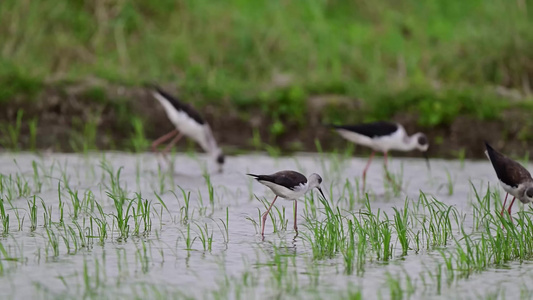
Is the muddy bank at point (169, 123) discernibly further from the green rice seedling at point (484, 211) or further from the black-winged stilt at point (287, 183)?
the black-winged stilt at point (287, 183)

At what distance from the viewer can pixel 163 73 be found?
51.0ft

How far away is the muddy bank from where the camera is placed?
13805mm

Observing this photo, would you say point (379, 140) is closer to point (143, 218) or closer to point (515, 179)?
point (515, 179)

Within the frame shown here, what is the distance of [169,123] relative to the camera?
1470 centimetres

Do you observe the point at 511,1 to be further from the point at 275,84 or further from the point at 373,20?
the point at 275,84

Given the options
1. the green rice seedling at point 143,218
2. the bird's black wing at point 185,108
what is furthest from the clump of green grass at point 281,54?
the green rice seedling at point 143,218

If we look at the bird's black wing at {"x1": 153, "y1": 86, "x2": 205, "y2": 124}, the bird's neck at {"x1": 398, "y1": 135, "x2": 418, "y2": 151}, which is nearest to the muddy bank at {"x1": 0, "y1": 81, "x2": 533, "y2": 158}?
the bird's black wing at {"x1": 153, "y1": 86, "x2": 205, "y2": 124}

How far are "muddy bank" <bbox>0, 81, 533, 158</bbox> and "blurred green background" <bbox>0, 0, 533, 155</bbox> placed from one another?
93 mm

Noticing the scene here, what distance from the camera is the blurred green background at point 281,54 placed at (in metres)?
14.3

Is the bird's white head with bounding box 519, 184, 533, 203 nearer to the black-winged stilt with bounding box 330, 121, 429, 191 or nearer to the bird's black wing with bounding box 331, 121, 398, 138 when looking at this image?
the black-winged stilt with bounding box 330, 121, 429, 191

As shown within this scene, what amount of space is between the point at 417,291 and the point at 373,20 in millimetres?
13338

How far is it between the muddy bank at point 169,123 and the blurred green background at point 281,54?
0.09 metres

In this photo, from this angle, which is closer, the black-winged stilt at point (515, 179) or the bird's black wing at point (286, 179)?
the bird's black wing at point (286, 179)

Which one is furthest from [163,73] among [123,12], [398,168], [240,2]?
[398,168]
